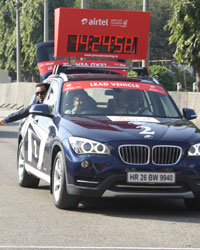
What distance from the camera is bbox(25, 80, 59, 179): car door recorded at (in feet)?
34.4

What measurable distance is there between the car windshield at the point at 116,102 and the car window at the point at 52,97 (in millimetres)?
175

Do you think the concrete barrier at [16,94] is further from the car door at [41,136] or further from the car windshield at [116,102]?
the car windshield at [116,102]

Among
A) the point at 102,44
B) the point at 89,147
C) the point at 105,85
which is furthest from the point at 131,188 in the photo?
the point at 102,44

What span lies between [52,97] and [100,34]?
9.00 meters

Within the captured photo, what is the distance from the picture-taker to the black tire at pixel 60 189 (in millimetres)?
Result: 9609

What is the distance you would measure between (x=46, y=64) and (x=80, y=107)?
18433 mm

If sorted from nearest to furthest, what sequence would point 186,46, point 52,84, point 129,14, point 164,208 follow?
point 164,208, point 52,84, point 129,14, point 186,46

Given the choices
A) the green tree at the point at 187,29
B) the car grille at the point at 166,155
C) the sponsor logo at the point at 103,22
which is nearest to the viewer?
the car grille at the point at 166,155

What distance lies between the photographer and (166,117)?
10836 millimetres

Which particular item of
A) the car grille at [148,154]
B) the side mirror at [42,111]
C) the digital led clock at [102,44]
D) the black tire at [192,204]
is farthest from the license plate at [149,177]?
the digital led clock at [102,44]

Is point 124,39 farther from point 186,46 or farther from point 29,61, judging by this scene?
point 29,61

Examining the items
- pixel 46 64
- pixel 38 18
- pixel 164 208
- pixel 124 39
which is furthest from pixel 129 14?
pixel 38 18

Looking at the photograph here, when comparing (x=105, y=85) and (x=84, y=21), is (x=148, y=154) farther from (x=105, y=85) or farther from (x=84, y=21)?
(x=84, y=21)

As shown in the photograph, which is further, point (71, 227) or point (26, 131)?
point (26, 131)
